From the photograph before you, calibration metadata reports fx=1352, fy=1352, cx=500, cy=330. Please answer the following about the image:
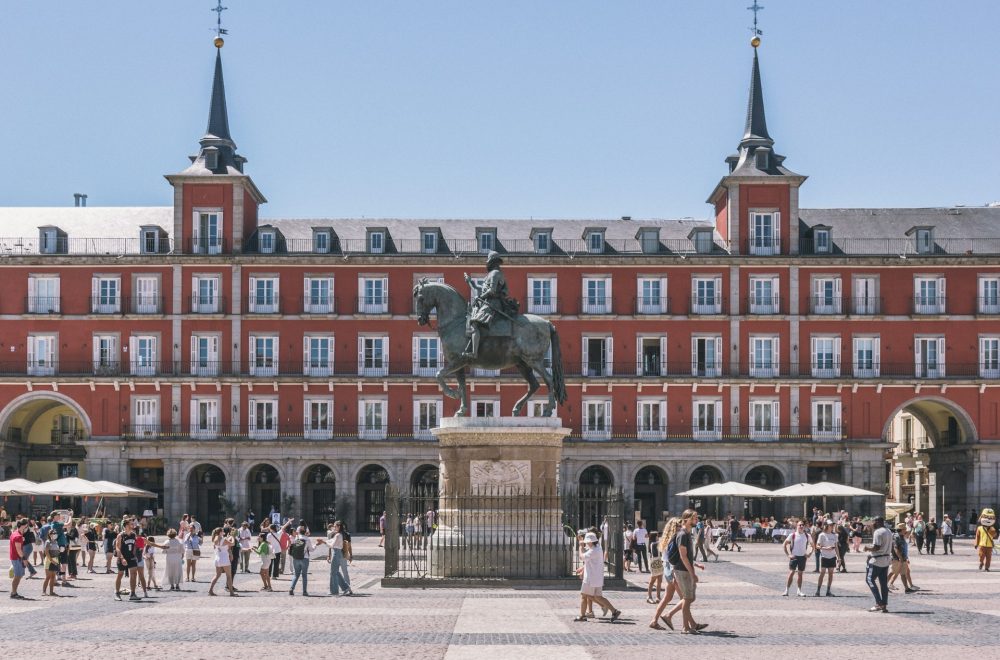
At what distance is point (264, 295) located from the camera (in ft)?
225

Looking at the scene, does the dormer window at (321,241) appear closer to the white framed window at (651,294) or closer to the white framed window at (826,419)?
the white framed window at (651,294)

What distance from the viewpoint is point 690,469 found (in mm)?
66938

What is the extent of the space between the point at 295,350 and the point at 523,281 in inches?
Result: 477

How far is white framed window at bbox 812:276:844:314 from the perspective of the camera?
68.1m

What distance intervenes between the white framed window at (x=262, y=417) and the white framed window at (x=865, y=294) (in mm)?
29753

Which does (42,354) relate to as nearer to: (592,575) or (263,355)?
(263,355)

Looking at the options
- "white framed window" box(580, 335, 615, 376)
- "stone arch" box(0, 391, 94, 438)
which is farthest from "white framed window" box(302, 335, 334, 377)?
"white framed window" box(580, 335, 615, 376)

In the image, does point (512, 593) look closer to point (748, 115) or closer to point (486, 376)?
point (486, 376)

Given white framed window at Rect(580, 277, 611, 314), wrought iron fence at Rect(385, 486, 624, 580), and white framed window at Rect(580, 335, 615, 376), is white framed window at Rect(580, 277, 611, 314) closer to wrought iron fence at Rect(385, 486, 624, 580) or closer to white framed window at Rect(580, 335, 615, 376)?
white framed window at Rect(580, 335, 615, 376)

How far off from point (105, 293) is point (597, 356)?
25.2 metres

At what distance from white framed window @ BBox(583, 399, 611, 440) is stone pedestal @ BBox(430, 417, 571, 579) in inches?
1520

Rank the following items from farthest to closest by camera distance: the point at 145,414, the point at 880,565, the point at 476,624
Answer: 1. the point at 145,414
2. the point at 880,565
3. the point at 476,624

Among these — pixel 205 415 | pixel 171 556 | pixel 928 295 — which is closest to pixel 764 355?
pixel 928 295

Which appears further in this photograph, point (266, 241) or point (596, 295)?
point (266, 241)
